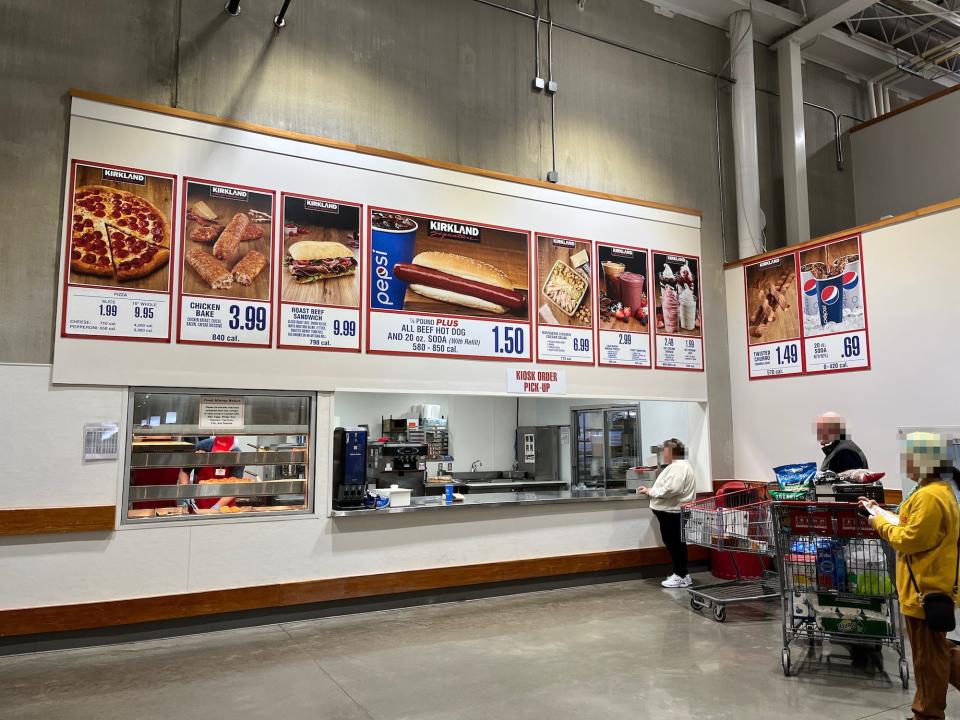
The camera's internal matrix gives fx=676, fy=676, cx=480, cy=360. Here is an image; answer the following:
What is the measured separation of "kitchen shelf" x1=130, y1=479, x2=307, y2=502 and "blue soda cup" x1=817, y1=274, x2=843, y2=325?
5617 mm

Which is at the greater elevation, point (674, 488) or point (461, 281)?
point (461, 281)

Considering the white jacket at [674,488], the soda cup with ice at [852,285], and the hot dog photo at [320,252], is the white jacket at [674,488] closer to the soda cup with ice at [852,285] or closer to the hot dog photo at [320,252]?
the soda cup with ice at [852,285]

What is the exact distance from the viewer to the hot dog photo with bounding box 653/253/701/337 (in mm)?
7918

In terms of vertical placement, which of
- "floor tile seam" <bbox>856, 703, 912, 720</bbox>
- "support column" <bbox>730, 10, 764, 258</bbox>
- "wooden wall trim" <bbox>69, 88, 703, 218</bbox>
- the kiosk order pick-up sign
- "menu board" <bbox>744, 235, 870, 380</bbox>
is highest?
"support column" <bbox>730, 10, 764, 258</bbox>

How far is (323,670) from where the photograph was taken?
14.6 ft

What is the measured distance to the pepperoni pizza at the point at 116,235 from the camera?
17.0 ft

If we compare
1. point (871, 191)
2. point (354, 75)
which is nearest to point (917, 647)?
point (354, 75)

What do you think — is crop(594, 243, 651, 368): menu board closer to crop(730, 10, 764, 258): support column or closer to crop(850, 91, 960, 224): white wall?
crop(730, 10, 764, 258): support column

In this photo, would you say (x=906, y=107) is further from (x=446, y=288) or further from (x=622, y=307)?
(x=446, y=288)

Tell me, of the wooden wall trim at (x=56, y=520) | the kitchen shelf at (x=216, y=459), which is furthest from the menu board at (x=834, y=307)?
the wooden wall trim at (x=56, y=520)

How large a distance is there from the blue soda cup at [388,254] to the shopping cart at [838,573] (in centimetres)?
371
